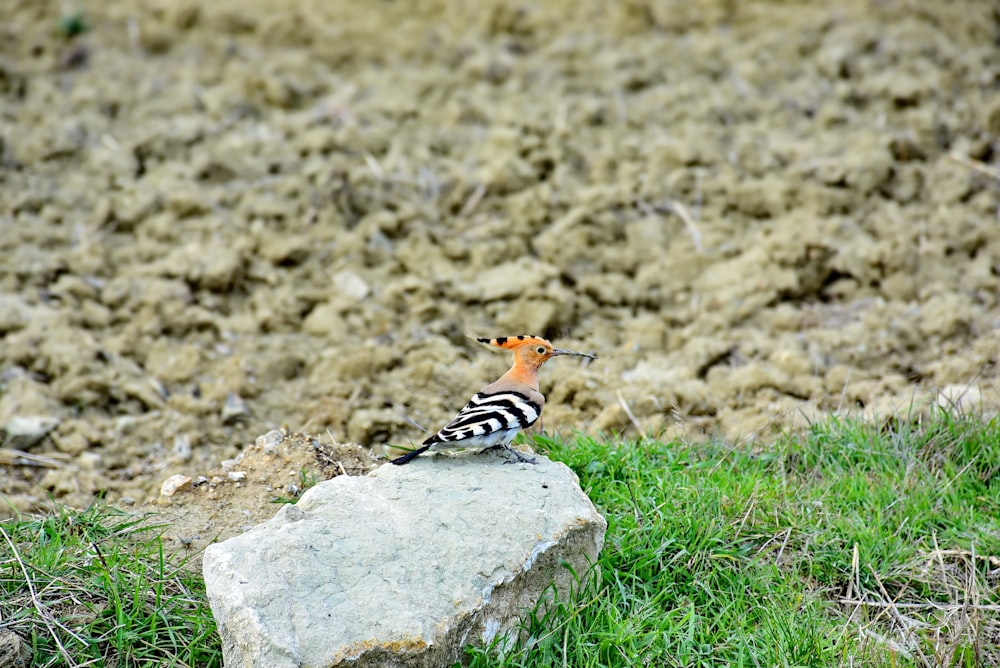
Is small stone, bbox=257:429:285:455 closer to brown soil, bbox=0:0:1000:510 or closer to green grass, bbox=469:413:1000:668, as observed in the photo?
brown soil, bbox=0:0:1000:510

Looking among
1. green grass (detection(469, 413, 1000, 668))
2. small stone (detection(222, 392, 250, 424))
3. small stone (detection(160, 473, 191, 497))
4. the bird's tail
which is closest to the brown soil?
small stone (detection(222, 392, 250, 424))

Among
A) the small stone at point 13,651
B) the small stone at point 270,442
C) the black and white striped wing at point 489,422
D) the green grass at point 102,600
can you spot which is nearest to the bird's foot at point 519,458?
the black and white striped wing at point 489,422

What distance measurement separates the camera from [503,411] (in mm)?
3863

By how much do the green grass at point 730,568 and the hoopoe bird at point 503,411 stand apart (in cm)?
46

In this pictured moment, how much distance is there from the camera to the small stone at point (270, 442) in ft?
14.0

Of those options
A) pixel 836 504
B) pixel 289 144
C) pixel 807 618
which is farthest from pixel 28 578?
pixel 289 144

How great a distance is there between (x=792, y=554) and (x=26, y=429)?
3.61 metres

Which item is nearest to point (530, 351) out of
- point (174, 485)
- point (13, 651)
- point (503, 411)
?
point (503, 411)

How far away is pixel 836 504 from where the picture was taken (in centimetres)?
431

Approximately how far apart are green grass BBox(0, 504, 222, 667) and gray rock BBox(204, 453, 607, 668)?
0.41m

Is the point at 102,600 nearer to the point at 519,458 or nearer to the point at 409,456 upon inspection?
the point at 409,456

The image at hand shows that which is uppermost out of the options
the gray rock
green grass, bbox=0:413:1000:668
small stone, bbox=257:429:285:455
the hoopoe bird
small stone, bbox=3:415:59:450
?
the hoopoe bird

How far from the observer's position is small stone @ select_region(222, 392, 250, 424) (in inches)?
210

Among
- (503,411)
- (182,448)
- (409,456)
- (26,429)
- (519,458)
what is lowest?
(182,448)
